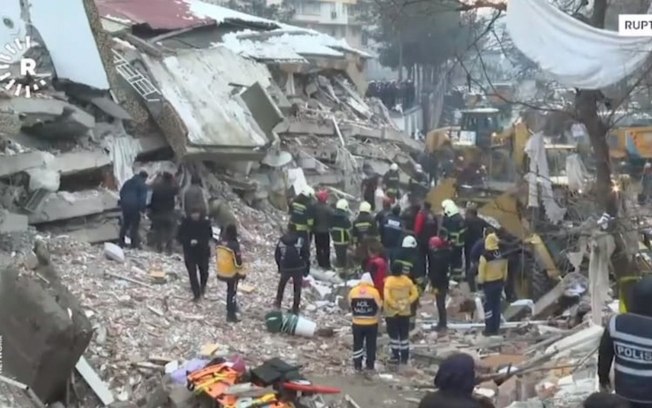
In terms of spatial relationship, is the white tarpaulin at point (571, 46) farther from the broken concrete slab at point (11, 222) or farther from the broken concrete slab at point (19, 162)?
the broken concrete slab at point (11, 222)

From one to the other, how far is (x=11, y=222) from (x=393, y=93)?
996 inches

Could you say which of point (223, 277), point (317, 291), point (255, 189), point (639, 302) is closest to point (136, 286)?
point (223, 277)

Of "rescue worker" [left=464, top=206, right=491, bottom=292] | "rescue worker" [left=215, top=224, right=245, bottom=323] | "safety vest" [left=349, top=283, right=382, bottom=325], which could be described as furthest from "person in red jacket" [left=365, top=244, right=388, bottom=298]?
"rescue worker" [left=464, top=206, right=491, bottom=292]

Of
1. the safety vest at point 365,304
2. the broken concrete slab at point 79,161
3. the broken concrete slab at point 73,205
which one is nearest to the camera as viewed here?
the safety vest at point 365,304

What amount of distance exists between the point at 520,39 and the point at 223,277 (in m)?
4.87

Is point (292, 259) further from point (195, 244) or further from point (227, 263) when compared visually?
point (195, 244)

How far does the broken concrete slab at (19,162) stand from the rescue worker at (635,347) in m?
9.59

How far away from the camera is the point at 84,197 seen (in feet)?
52.5

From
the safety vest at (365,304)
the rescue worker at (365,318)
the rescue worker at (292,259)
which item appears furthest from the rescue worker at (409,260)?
the rescue worker at (292,259)

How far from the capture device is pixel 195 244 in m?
13.0

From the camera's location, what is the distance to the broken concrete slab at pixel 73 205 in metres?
15.1

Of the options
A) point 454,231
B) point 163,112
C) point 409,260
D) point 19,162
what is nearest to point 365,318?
point 409,260

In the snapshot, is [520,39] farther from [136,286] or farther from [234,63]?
[234,63]

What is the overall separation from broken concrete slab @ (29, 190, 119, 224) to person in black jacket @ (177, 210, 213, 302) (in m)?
3.00
